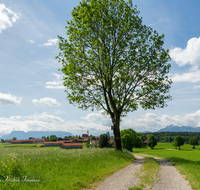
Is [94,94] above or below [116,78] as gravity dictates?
below

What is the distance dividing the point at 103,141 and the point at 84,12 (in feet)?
329

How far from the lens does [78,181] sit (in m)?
9.62

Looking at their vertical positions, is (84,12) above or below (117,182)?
above

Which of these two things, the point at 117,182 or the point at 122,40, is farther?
the point at 122,40

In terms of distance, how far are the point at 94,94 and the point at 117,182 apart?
15.4 m

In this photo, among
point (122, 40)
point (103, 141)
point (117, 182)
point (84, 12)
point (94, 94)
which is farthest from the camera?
point (103, 141)

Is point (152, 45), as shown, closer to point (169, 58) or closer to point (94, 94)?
point (169, 58)

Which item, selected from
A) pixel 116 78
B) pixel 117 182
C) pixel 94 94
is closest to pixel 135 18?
pixel 116 78

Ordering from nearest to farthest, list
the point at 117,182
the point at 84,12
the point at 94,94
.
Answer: the point at 117,182 → the point at 84,12 → the point at 94,94

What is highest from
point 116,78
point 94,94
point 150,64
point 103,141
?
point 150,64

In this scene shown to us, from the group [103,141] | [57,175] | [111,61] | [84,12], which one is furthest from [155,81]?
[103,141]

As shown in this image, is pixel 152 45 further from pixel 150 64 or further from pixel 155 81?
pixel 155 81

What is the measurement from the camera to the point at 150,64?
2294 centimetres

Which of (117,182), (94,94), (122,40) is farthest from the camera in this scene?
(94,94)
